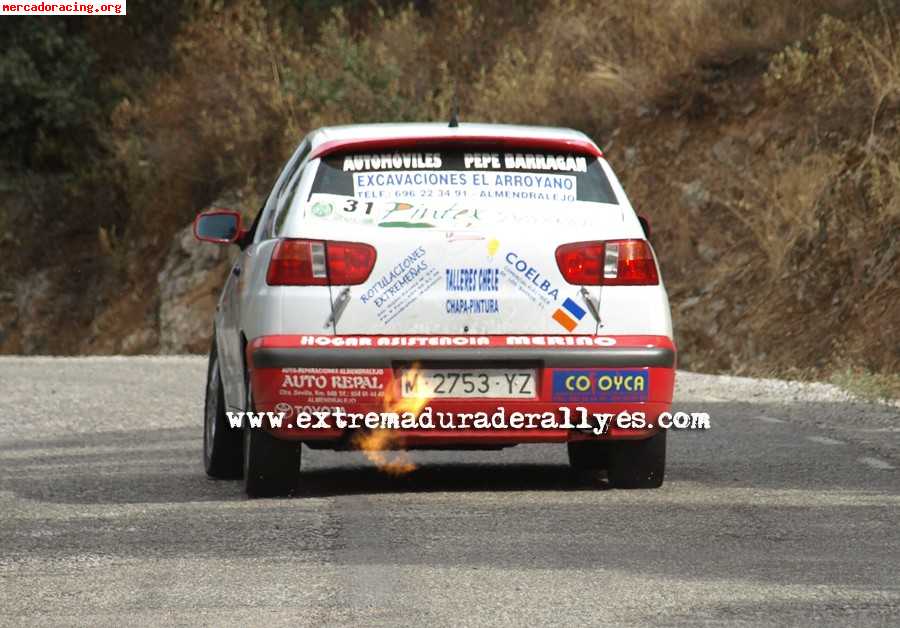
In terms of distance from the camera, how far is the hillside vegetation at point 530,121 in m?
25.5

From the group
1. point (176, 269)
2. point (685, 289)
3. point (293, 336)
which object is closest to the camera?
point (293, 336)

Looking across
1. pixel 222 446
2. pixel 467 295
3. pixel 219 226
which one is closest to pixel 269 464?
pixel 467 295

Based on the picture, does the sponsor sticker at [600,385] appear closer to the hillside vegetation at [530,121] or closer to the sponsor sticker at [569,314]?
the sponsor sticker at [569,314]

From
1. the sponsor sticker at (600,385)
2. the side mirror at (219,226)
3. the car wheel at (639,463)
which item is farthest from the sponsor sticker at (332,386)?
the side mirror at (219,226)

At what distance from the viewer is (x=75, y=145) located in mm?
39781

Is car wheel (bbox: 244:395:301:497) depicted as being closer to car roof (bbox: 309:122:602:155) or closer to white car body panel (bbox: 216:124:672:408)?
white car body panel (bbox: 216:124:672:408)

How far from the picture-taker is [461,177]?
10.8 m

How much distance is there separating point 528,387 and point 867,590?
282 cm

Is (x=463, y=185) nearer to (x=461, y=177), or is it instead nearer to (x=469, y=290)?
(x=461, y=177)

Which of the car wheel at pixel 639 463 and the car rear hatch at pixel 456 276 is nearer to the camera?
the car rear hatch at pixel 456 276

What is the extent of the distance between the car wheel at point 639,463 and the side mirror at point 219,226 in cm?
234

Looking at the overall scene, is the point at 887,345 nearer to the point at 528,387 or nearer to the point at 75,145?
the point at 528,387

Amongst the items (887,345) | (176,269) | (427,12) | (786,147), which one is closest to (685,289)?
(786,147)

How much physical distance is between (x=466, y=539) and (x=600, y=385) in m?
1.50
